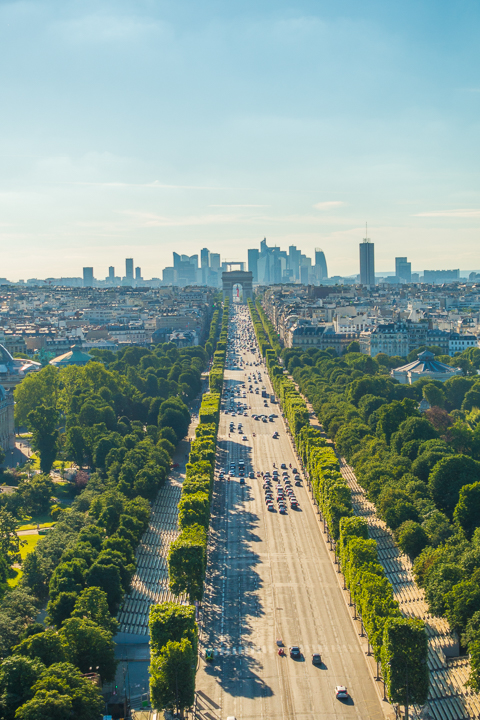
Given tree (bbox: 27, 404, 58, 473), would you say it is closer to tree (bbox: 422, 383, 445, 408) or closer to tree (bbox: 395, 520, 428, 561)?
tree (bbox: 395, 520, 428, 561)

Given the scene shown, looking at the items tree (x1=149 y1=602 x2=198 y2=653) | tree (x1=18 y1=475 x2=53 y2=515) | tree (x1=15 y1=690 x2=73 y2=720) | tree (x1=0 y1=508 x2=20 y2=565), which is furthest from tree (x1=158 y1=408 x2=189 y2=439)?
tree (x1=15 y1=690 x2=73 y2=720)

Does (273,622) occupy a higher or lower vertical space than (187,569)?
lower

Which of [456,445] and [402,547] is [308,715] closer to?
[402,547]

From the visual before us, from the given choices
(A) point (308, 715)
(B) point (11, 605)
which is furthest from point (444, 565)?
(B) point (11, 605)

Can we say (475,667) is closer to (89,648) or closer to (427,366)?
(89,648)

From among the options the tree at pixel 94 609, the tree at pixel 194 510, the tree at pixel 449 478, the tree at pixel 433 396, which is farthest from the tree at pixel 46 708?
the tree at pixel 433 396

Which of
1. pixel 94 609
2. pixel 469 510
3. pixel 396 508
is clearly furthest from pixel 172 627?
pixel 469 510
